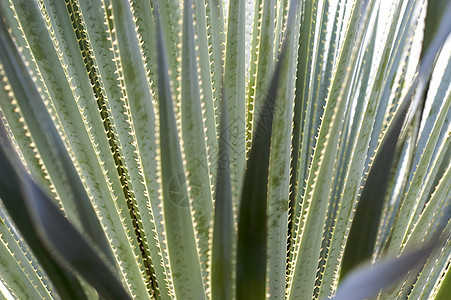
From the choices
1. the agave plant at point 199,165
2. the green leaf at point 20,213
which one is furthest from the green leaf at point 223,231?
the green leaf at point 20,213

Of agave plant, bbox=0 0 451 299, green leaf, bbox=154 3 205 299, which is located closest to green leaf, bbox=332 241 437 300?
agave plant, bbox=0 0 451 299

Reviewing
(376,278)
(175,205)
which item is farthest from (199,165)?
(376,278)

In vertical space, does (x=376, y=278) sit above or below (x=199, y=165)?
below

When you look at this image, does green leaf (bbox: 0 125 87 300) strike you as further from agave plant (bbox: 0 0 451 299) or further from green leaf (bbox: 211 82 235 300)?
green leaf (bbox: 211 82 235 300)

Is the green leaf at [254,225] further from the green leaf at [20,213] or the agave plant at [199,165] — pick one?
the green leaf at [20,213]

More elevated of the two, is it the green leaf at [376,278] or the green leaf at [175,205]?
the green leaf at [175,205]

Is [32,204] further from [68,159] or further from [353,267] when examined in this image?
[353,267]

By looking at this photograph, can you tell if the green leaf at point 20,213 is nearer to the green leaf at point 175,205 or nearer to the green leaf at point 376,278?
the green leaf at point 175,205

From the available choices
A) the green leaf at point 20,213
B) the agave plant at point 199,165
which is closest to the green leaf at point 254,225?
the agave plant at point 199,165

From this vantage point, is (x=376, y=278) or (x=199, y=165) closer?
(x=376, y=278)

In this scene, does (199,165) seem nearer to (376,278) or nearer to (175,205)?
(175,205)
